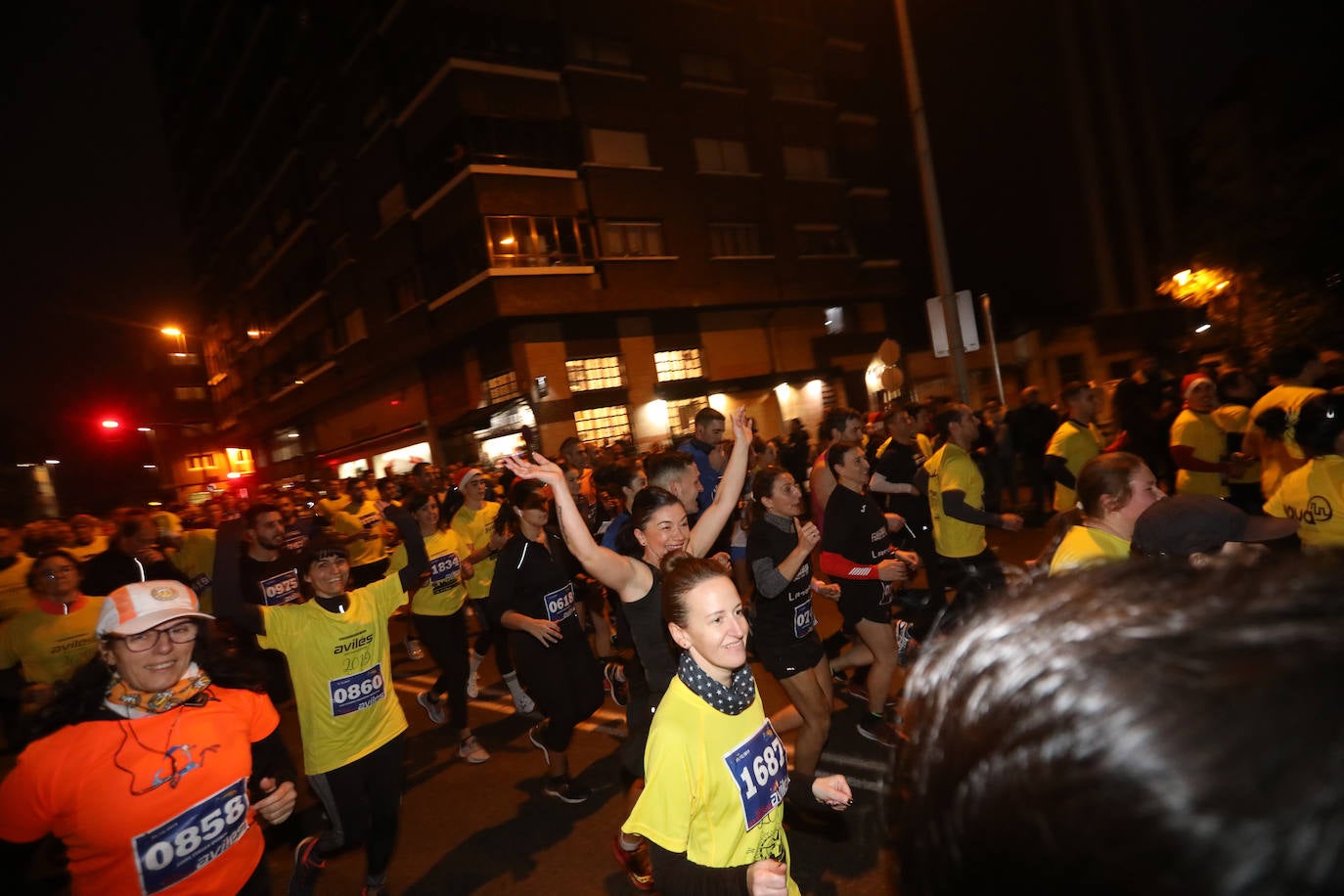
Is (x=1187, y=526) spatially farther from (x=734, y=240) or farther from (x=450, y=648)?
(x=734, y=240)

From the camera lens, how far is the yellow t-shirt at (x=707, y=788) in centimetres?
225

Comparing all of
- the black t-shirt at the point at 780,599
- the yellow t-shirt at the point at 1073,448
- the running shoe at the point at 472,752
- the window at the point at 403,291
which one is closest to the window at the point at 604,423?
the window at the point at 403,291

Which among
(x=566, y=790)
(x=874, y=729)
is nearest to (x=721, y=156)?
(x=874, y=729)

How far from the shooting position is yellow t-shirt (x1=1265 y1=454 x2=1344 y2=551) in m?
3.50

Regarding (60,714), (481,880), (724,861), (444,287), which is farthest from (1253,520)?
(444,287)

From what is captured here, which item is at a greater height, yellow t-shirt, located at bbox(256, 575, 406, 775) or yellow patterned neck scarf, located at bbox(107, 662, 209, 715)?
yellow patterned neck scarf, located at bbox(107, 662, 209, 715)

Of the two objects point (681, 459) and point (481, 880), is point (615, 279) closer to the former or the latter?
point (681, 459)

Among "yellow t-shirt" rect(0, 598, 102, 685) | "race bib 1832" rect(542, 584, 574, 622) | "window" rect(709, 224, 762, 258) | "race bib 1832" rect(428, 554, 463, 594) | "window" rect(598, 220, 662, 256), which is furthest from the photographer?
"window" rect(709, 224, 762, 258)

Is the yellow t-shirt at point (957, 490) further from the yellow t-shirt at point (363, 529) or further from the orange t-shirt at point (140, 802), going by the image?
the yellow t-shirt at point (363, 529)

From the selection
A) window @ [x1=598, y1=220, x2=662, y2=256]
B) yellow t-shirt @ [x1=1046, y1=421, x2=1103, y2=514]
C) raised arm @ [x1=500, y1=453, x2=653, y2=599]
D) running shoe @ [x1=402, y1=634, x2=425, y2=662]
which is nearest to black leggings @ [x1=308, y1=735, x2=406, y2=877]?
raised arm @ [x1=500, y1=453, x2=653, y2=599]

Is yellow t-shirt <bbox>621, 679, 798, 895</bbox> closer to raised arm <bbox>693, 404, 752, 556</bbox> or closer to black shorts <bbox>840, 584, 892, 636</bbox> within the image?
raised arm <bbox>693, 404, 752, 556</bbox>

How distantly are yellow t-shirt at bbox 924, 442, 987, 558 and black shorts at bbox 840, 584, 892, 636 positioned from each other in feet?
3.62

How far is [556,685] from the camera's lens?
4883 millimetres

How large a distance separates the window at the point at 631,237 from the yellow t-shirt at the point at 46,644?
19.7 metres
